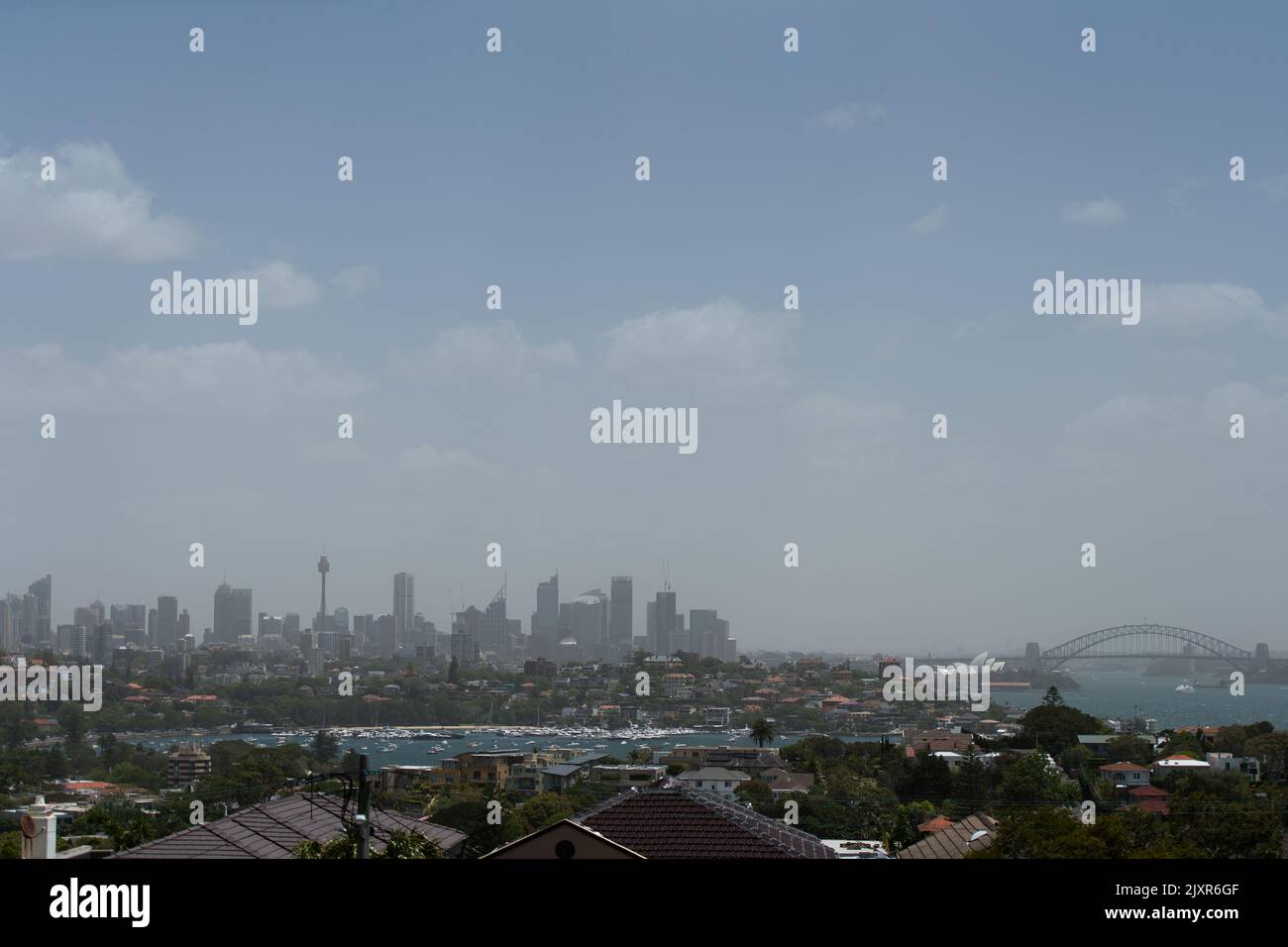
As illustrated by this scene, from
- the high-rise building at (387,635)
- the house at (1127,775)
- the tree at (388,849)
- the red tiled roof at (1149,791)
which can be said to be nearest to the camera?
the tree at (388,849)

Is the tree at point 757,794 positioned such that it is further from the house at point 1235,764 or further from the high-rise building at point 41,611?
the high-rise building at point 41,611

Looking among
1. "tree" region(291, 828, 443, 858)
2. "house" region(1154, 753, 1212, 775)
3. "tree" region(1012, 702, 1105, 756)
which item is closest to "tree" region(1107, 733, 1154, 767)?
"house" region(1154, 753, 1212, 775)

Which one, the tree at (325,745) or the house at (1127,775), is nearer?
the house at (1127,775)

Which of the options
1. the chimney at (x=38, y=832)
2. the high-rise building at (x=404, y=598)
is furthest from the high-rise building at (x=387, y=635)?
the chimney at (x=38, y=832)

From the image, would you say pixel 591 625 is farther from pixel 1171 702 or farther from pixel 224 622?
pixel 1171 702

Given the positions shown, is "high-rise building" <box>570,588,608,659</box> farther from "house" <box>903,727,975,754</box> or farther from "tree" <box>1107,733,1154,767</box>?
"tree" <box>1107,733,1154,767</box>
